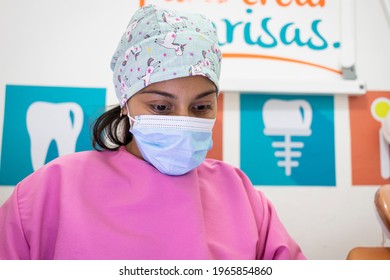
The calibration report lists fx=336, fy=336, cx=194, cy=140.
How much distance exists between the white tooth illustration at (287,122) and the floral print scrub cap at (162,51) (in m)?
0.37

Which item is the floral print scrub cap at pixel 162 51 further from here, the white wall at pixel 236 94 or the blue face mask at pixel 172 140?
the white wall at pixel 236 94

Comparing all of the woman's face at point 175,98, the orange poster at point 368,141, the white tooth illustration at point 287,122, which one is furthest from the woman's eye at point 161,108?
the orange poster at point 368,141

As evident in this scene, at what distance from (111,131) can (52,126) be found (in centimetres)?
25

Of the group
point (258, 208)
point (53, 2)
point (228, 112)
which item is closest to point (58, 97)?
point (53, 2)

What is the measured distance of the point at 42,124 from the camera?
0.96m

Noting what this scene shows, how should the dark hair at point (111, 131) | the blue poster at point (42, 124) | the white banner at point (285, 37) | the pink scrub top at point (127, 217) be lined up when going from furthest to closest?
the white banner at point (285, 37) < the blue poster at point (42, 124) < the dark hair at point (111, 131) < the pink scrub top at point (127, 217)

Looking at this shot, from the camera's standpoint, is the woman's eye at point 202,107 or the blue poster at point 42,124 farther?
the blue poster at point 42,124

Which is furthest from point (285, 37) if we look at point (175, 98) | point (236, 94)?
point (175, 98)

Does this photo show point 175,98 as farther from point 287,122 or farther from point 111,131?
point 287,122

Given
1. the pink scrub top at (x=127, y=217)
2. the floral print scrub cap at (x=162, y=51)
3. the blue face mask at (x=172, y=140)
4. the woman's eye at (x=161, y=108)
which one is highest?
the floral print scrub cap at (x=162, y=51)

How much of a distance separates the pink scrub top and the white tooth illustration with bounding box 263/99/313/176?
307 millimetres

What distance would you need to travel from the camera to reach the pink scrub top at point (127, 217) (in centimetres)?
65

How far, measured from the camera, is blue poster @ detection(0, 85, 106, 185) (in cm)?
93

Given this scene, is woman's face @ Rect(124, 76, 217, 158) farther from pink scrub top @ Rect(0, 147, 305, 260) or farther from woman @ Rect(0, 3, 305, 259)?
pink scrub top @ Rect(0, 147, 305, 260)
